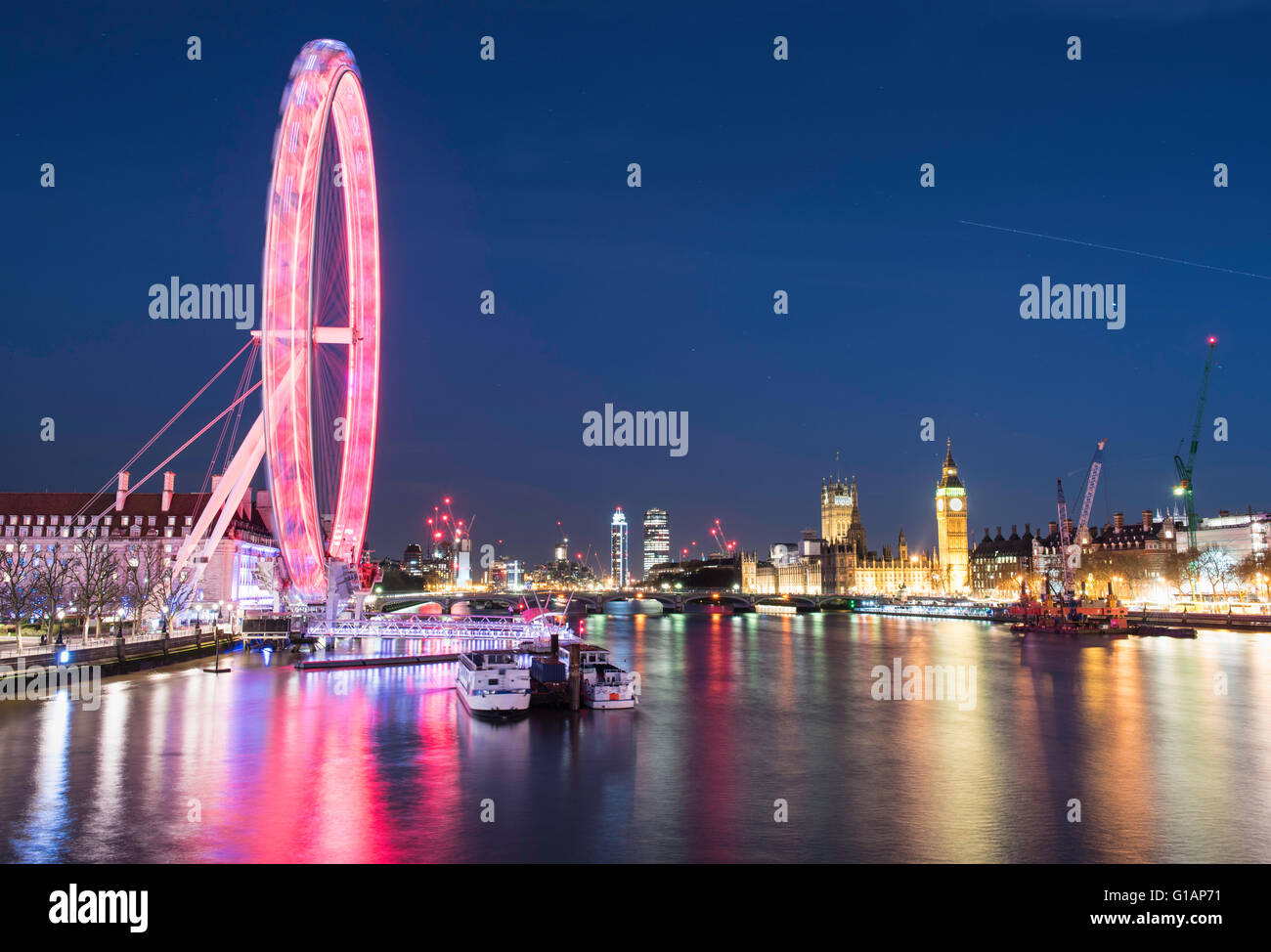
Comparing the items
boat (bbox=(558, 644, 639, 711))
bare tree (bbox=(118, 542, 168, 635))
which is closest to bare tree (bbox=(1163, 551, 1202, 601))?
boat (bbox=(558, 644, 639, 711))

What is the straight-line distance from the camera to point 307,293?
44781mm

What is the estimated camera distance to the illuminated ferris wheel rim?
43.0m

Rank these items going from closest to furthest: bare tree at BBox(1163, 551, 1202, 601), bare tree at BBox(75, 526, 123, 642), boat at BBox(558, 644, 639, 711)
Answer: boat at BBox(558, 644, 639, 711) → bare tree at BBox(75, 526, 123, 642) → bare tree at BBox(1163, 551, 1202, 601)

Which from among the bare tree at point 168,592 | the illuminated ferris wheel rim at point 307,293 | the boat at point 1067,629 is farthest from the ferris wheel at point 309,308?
the boat at point 1067,629

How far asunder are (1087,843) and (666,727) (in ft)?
63.0

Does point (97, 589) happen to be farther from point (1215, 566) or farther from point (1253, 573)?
point (1215, 566)

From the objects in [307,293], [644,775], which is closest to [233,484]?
[307,293]

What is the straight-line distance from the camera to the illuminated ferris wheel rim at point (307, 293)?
43.0 meters

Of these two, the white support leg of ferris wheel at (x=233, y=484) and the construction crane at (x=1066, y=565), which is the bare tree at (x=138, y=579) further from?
the construction crane at (x=1066, y=565)

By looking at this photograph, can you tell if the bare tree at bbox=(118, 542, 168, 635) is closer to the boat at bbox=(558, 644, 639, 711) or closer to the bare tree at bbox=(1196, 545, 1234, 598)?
the boat at bbox=(558, 644, 639, 711)

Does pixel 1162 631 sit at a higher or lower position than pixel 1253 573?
lower

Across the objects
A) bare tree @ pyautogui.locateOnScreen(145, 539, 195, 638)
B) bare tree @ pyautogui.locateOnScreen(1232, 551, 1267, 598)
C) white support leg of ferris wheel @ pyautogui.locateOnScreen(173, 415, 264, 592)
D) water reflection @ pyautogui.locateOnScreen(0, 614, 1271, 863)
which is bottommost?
water reflection @ pyautogui.locateOnScreen(0, 614, 1271, 863)

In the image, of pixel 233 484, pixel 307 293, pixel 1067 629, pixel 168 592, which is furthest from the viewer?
pixel 1067 629

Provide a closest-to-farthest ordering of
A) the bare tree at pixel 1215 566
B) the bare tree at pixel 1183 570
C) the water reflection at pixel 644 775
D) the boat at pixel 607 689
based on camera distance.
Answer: the water reflection at pixel 644 775
the boat at pixel 607 689
the bare tree at pixel 1215 566
the bare tree at pixel 1183 570
